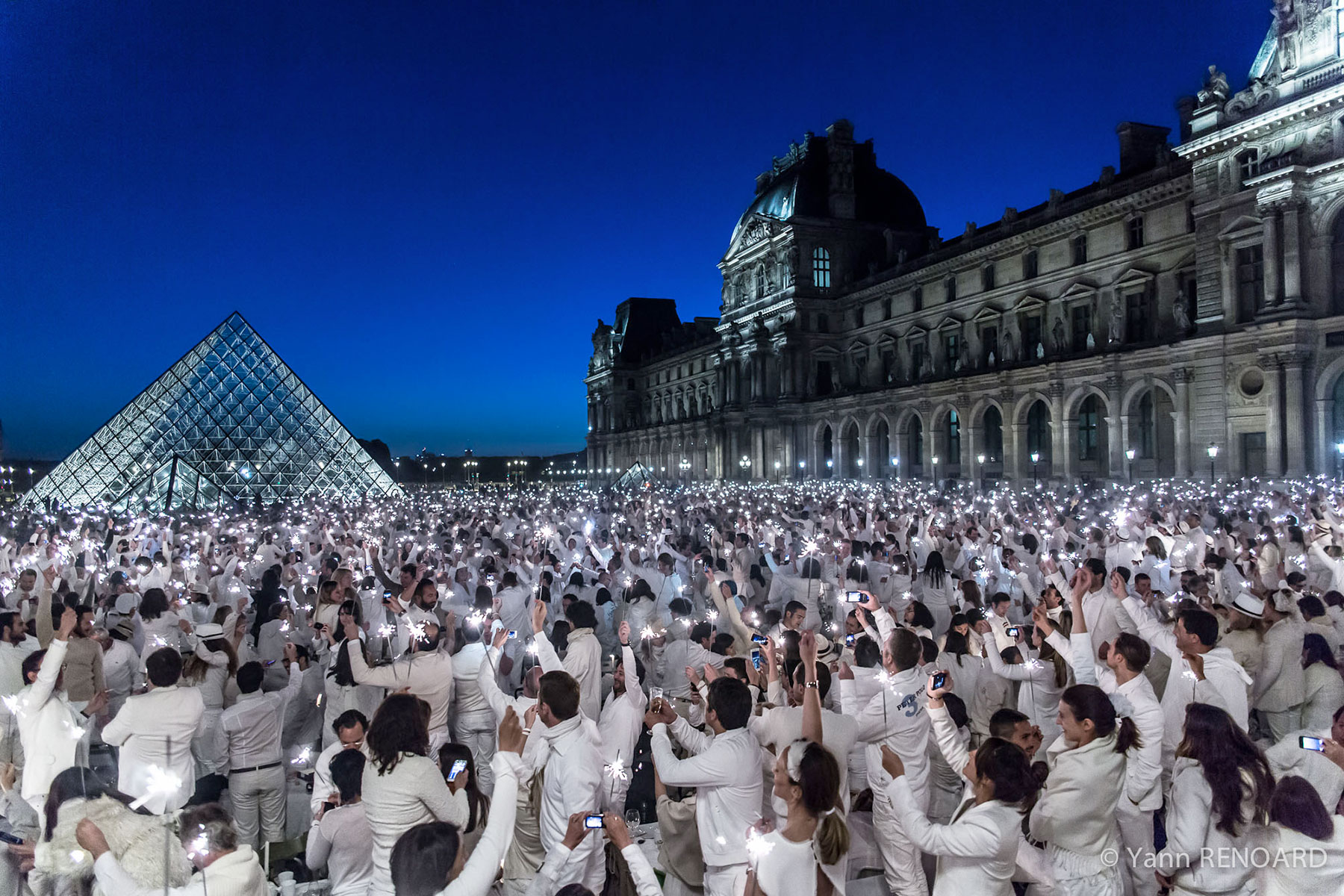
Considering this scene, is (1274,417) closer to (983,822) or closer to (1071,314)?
(1071,314)

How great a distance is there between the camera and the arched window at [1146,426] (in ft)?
111

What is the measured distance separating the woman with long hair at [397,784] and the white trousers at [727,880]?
1171 millimetres

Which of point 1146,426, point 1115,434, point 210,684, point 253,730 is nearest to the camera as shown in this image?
point 253,730

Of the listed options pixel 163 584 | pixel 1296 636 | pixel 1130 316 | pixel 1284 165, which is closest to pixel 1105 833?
pixel 1296 636

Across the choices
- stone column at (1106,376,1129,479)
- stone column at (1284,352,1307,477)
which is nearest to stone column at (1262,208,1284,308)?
stone column at (1284,352,1307,477)

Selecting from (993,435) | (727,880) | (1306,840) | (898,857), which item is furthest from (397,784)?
(993,435)

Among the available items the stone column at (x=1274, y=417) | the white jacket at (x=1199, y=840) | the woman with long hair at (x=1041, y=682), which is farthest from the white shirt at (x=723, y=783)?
the stone column at (x=1274, y=417)

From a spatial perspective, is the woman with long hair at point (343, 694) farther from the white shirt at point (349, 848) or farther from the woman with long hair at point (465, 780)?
the white shirt at point (349, 848)

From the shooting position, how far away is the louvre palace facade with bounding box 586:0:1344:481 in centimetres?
2614

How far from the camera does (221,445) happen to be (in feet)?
122

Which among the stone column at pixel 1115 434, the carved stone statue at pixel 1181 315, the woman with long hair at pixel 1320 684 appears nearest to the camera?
the woman with long hair at pixel 1320 684

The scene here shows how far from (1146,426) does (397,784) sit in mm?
36915

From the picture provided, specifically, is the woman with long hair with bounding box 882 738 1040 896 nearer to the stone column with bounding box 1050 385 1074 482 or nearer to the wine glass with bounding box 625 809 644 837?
the wine glass with bounding box 625 809 644 837

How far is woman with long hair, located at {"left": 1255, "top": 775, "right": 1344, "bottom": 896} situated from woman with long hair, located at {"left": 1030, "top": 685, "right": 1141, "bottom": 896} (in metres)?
0.58
